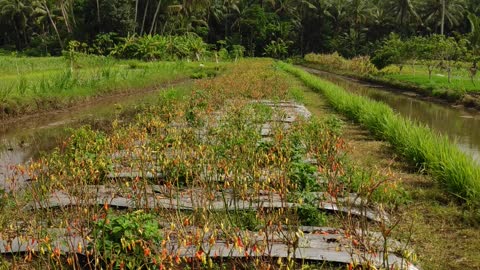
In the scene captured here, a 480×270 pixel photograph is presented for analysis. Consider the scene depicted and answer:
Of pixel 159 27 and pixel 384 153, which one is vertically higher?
pixel 159 27

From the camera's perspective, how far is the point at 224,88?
41.8 feet

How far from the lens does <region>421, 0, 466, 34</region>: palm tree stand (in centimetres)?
4303

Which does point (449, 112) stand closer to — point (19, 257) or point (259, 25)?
point (19, 257)

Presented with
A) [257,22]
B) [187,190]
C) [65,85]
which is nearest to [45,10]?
[257,22]

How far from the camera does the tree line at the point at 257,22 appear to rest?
1508 inches

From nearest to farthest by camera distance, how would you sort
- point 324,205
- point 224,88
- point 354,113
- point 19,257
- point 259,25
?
point 19,257 < point 324,205 < point 354,113 < point 224,88 < point 259,25

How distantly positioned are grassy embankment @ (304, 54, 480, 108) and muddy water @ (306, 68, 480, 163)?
23.4 inches

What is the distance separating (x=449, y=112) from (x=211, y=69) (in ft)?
48.5

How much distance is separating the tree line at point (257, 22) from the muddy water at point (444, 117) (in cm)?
2223

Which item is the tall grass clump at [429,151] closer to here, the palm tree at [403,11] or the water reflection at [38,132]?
the water reflection at [38,132]

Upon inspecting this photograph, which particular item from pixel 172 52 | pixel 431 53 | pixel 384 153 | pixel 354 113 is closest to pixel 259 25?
pixel 172 52

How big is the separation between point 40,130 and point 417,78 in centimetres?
1793

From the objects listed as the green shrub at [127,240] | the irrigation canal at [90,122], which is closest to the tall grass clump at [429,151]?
the irrigation canal at [90,122]

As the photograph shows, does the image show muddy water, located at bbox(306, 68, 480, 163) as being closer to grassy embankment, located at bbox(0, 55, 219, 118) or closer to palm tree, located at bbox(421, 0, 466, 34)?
grassy embankment, located at bbox(0, 55, 219, 118)
